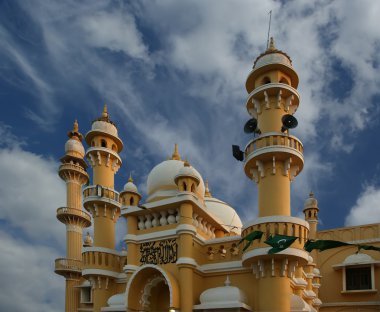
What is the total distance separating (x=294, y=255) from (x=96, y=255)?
9788 mm

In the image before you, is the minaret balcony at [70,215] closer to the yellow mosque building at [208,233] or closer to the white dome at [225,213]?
the yellow mosque building at [208,233]

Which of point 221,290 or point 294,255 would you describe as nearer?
point 294,255

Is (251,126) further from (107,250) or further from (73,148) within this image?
(73,148)

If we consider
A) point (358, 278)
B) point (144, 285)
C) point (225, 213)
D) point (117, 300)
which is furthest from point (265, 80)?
point (358, 278)

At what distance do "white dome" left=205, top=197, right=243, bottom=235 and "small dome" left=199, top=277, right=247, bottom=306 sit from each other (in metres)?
7.85

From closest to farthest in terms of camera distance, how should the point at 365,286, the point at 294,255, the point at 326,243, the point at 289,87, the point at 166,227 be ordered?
the point at 326,243
the point at 294,255
the point at 289,87
the point at 166,227
the point at 365,286

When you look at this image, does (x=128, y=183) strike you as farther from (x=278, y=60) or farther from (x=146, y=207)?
(x=278, y=60)

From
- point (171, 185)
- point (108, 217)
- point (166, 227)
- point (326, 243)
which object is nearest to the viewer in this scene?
point (326, 243)

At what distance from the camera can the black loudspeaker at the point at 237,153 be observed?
61.4ft

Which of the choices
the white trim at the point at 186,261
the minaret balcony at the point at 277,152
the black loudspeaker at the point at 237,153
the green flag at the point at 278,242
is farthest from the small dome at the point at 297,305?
the black loudspeaker at the point at 237,153

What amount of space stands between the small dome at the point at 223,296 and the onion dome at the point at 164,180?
4943mm

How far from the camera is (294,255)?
52.1 ft

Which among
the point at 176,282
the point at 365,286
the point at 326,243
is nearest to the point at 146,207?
the point at 176,282

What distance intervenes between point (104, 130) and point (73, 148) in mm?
11569
